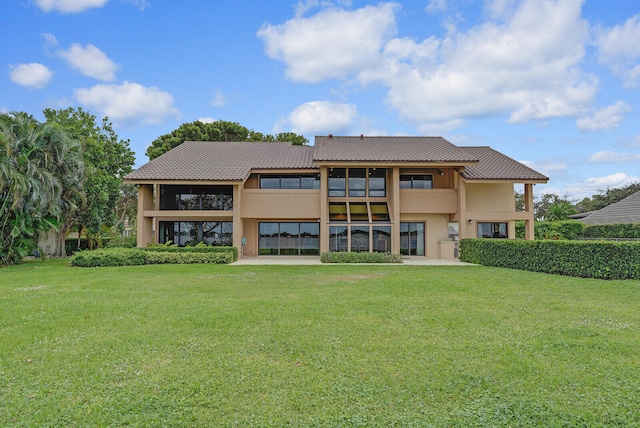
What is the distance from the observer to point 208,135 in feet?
140

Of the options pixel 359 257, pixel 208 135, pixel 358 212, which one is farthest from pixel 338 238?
pixel 208 135

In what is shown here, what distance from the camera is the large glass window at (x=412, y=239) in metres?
26.0

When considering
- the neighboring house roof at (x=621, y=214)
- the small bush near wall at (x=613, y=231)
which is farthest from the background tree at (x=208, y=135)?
the neighboring house roof at (x=621, y=214)

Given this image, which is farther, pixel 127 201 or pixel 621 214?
pixel 127 201

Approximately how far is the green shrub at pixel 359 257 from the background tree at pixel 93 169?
54.8 ft

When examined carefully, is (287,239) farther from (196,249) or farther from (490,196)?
(490,196)

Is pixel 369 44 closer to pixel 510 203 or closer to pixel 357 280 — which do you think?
pixel 357 280

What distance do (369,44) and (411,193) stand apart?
9.90m

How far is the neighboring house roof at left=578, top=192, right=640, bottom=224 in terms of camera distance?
28.9m

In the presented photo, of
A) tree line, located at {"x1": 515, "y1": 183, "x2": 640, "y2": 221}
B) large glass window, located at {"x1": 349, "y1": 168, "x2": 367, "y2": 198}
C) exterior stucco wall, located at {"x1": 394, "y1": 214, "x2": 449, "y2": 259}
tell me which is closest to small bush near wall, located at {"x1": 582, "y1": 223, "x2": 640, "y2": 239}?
tree line, located at {"x1": 515, "y1": 183, "x2": 640, "y2": 221}

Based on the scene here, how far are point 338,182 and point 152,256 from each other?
12700mm

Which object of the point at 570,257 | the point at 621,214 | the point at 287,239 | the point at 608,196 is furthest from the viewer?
the point at 608,196

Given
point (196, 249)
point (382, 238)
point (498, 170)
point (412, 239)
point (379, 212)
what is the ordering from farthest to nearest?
point (412, 239)
point (498, 170)
point (379, 212)
point (382, 238)
point (196, 249)

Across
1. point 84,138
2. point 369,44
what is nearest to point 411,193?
point 369,44
